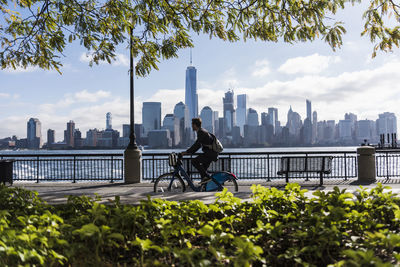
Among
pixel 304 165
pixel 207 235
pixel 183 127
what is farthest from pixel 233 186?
pixel 183 127

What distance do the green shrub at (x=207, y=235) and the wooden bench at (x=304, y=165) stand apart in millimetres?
6997

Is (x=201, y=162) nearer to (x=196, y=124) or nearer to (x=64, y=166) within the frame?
(x=196, y=124)

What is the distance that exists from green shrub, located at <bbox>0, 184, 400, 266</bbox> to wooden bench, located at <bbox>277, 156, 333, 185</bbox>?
7.00 metres

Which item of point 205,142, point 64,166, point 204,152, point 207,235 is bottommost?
point 64,166

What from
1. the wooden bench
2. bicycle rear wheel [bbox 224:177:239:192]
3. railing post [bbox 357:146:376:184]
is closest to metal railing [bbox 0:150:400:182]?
the wooden bench

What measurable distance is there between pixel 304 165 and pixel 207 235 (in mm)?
9645

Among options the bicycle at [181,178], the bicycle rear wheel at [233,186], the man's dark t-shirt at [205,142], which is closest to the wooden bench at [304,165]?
the bicycle rear wheel at [233,186]

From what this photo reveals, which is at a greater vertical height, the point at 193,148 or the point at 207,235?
the point at 193,148

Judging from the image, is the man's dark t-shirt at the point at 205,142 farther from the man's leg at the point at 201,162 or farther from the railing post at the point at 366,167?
the railing post at the point at 366,167

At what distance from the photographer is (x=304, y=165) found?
11.7 meters

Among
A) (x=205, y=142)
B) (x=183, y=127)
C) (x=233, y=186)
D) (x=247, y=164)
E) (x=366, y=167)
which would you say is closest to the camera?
(x=205, y=142)

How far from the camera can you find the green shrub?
Answer: 2785mm

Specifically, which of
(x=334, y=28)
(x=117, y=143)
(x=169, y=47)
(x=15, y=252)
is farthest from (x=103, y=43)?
(x=117, y=143)

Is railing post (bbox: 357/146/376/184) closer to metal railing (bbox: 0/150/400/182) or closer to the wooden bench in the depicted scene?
metal railing (bbox: 0/150/400/182)
